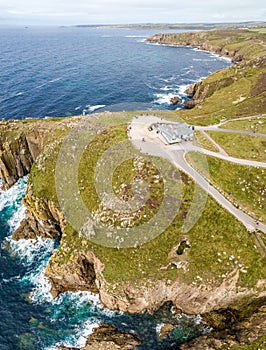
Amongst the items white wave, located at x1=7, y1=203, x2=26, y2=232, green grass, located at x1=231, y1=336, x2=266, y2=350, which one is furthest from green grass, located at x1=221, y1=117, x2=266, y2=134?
white wave, located at x1=7, y1=203, x2=26, y2=232

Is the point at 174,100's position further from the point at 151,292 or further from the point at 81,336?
the point at 81,336

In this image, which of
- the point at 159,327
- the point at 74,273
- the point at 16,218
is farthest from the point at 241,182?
the point at 16,218

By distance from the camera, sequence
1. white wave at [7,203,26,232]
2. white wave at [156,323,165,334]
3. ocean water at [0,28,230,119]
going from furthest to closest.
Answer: ocean water at [0,28,230,119] < white wave at [7,203,26,232] < white wave at [156,323,165,334]

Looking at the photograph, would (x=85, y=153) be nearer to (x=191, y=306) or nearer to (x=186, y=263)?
(x=186, y=263)

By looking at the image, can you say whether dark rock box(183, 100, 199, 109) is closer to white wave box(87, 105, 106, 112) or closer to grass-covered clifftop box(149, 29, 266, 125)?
grass-covered clifftop box(149, 29, 266, 125)

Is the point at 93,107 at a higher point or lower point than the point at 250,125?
higher

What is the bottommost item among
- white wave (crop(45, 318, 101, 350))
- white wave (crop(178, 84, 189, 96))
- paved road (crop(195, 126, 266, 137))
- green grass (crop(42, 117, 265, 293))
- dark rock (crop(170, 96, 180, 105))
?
white wave (crop(45, 318, 101, 350))
